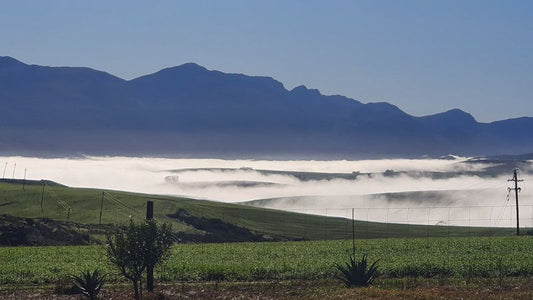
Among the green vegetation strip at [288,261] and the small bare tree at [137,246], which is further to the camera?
the green vegetation strip at [288,261]

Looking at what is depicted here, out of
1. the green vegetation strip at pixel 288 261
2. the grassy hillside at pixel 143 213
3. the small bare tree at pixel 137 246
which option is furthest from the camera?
the grassy hillside at pixel 143 213

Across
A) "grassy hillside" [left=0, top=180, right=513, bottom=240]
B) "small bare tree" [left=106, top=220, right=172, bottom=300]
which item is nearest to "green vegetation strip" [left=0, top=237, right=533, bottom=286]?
"small bare tree" [left=106, top=220, right=172, bottom=300]

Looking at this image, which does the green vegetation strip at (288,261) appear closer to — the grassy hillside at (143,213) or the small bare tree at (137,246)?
the small bare tree at (137,246)

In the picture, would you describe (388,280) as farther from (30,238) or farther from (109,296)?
(30,238)

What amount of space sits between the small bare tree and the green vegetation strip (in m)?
13.0

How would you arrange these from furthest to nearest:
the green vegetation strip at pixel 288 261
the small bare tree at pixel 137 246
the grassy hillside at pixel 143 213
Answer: the grassy hillside at pixel 143 213 < the green vegetation strip at pixel 288 261 < the small bare tree at pixel 137 246

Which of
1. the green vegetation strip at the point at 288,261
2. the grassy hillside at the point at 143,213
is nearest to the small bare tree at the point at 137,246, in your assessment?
the green vegetation strip at the point at 288,261

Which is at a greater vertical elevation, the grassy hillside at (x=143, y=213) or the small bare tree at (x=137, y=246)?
the grassy hillside at (x=143, y=213)

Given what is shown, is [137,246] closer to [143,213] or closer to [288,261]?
[288,261]

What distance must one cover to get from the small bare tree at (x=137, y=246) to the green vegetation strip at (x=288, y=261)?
42.7 ft

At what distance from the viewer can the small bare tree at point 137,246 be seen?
41312 mm

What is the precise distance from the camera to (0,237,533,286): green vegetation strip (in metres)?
56.0

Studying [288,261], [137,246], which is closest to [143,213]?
[288,261]

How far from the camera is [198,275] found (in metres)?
56.4
